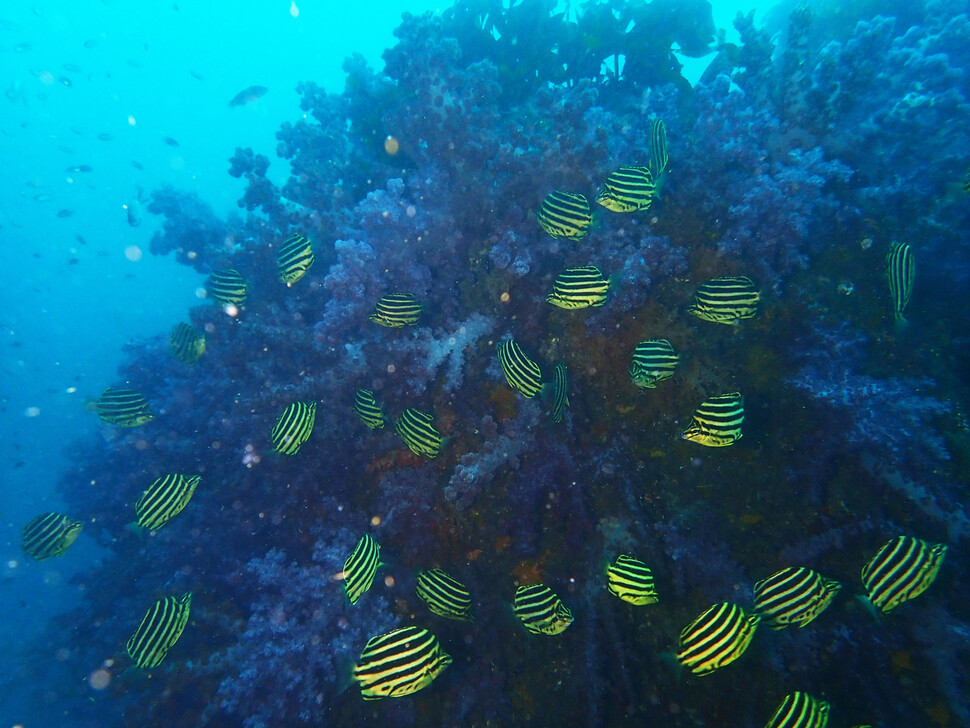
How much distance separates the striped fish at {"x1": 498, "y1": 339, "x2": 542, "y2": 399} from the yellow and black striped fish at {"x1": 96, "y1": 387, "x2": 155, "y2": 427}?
6.14m

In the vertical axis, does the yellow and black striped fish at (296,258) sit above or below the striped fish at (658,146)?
below

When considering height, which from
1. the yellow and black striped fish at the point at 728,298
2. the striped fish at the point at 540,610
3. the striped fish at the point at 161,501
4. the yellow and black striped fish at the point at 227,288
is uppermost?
the yellow and black striped fish at the point at 728,298

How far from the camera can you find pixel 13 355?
149 feet

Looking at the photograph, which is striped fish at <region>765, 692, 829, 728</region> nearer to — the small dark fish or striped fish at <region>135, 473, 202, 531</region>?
striped fish at <region>135, 473, 202, 531</region>

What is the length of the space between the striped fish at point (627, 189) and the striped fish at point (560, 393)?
2041 millimetres

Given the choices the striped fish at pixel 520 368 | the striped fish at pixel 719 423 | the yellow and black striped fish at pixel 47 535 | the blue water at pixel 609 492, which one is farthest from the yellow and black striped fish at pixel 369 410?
the yellow and black striped fish at pixel 47 535

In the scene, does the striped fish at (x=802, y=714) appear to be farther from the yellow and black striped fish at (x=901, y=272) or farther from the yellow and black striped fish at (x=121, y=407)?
the yellow and black striped fish at (x=121, y=407)

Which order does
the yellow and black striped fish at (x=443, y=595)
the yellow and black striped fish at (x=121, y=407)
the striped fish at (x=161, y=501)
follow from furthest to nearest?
1. the yellow and black striped fish at (x=121, y=407)
2. the striped fish at (x=161, y=501)
3. the yellow and black striped fish at (x=443, y=595)

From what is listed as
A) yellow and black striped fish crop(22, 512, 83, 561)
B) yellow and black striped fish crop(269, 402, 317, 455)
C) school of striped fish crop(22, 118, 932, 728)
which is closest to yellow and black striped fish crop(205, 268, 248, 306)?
school of striped fish crop(22, 118, 932, 728)

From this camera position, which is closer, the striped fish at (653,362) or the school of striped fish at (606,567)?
the school of striped fish at (606,567)

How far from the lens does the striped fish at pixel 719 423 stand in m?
4.12

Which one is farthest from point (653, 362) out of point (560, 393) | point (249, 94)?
point (249, 94)

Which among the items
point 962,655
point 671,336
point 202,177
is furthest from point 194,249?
point 202,177

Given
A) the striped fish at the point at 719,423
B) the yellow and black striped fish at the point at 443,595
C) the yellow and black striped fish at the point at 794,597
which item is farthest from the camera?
the yellow and black striped fish at the point at 443,595
